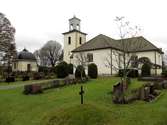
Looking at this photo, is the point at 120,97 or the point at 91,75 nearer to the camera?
the point at 120,97

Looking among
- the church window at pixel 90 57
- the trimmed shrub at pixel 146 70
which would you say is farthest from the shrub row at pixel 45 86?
the church window at pixel 90 57

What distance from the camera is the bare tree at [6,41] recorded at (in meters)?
36.7

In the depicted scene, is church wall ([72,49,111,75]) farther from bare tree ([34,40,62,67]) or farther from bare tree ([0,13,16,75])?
bare tree ([34,40,62,67])

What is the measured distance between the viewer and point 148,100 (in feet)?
41.2

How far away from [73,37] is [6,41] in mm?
15158

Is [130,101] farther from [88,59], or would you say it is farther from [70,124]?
[88,59]

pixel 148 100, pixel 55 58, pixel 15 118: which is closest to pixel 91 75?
pixel 148 100

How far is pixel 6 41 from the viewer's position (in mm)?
36938

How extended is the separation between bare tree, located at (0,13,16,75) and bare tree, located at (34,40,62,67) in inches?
1384

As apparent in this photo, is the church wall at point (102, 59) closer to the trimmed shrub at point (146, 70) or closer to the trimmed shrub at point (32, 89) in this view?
the trimmed shrub at point (146, 70)

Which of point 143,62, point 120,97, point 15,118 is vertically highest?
point 143,62

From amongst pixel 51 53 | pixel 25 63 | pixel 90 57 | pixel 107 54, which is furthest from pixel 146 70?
pixel 51 53

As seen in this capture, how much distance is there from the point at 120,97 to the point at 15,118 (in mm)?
5443

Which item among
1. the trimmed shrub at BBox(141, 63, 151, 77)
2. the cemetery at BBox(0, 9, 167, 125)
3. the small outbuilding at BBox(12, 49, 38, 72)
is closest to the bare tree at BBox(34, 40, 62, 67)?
the small outbuilding at BBox(12, 49, 38, 72)
